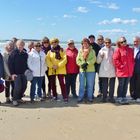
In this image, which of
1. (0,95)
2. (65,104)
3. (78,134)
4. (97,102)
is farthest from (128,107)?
(0,95)

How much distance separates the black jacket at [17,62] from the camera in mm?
9653

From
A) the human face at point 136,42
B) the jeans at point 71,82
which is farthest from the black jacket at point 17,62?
the human face at point 136,42

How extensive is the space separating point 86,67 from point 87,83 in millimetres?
464

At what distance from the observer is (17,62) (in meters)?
9.68

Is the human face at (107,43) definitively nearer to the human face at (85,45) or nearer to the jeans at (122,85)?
the human face at (85,45)

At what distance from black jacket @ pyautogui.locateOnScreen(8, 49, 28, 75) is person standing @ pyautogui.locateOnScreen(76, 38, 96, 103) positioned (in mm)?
1410

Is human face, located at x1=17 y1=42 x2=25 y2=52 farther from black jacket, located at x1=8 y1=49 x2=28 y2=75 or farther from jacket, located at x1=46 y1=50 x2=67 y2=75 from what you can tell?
jacket, located at x1=46 y1=50 x2=67 y2=75

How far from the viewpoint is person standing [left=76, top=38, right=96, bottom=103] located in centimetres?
993

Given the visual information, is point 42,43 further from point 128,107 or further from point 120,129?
point 120,129

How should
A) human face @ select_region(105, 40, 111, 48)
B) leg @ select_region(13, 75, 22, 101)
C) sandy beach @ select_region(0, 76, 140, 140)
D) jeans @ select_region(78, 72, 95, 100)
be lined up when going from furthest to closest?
jeans @ select_region(78, 72, 95, 100)
human face @ select_region(105, 40, 111, 48)
leg @ select_region(13, 75, 22, 101)
sandy beach @ select_region(0, 76, 140, 140)

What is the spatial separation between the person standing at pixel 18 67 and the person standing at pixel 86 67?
1.43 metres

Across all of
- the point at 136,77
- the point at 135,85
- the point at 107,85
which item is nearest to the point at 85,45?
the point at 107,85

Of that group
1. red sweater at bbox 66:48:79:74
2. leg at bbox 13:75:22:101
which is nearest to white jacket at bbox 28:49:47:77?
leg at bbox 13:75:22:101

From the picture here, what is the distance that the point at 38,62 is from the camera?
9.99 m
